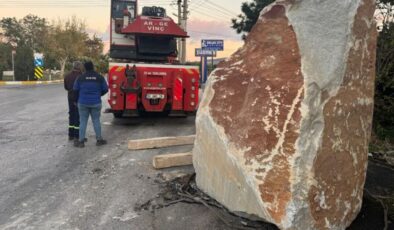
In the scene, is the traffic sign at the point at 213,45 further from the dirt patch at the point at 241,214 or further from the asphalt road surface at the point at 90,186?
the dirt patch at the point at 241,214

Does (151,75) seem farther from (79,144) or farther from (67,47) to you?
(67,47)

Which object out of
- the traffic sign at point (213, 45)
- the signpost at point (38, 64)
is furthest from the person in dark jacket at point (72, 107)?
the signpost at point (38, 64)

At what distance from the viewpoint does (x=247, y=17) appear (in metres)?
20.7

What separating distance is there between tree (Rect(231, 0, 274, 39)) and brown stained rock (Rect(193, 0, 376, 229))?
14790 mm

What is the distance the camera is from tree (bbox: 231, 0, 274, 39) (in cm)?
1973

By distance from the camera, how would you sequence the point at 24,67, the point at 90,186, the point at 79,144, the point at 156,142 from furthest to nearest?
the point at 24,67 < the point at 79,144 < the point at 156,142 < the point at 90,186

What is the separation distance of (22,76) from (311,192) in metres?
44.7

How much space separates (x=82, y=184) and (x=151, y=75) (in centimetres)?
490

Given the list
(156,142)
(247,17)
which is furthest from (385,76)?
(247,17)

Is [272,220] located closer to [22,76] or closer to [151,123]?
[151,123]

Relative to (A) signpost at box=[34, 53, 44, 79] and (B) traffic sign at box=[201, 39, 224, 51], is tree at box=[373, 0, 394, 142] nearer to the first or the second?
(B) traffic sign at box=[201, 39, 224, 51]

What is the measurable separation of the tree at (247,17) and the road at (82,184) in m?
10.7

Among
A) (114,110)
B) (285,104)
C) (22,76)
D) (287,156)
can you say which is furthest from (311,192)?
(22,76)

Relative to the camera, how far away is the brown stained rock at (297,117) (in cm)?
435
